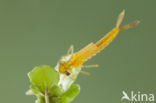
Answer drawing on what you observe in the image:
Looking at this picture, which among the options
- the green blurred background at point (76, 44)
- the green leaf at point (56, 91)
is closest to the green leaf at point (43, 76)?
the green leaf at point (56, 91)

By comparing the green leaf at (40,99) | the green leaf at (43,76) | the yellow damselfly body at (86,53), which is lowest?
the green leaf at (40,99)

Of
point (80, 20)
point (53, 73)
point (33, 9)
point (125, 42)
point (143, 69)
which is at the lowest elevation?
point (53, 73)

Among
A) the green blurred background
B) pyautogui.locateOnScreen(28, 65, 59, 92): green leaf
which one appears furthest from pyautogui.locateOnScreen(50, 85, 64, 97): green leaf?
the green blurred background

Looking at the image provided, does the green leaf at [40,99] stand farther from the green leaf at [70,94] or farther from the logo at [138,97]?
the logo at [138,97]

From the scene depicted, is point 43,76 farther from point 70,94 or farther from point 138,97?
point 138,97

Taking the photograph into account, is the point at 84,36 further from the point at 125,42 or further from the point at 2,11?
the point at 2,11

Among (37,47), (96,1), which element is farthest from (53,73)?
(96,1)
